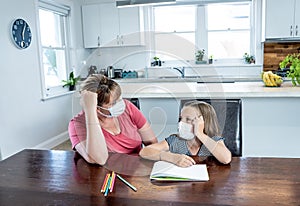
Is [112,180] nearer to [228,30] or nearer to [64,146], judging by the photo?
[64,146]

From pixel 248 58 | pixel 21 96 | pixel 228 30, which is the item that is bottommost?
pixel 21 96

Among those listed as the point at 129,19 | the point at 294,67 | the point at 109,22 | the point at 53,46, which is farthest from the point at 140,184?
the point at 109,22

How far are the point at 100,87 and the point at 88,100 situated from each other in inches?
3.3

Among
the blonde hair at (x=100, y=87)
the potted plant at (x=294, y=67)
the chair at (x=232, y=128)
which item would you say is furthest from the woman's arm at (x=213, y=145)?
the potted plant at (x=294, y=67)

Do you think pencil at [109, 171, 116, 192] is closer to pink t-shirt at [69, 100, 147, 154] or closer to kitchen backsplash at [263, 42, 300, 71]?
pink t-shirt at [69, 100, 147, 154]

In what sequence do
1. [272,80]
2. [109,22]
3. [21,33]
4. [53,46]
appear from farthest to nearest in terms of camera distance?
[109,22]
[53,46]
[21,33]
[272,80]

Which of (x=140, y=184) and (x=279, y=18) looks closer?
(x=140, y=184)

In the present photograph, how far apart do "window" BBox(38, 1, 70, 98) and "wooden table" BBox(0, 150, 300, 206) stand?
8.85 feet

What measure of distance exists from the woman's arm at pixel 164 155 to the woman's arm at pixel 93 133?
192mm

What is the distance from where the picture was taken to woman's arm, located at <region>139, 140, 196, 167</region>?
1222 millimetres

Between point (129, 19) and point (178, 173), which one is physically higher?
point (129, 19)

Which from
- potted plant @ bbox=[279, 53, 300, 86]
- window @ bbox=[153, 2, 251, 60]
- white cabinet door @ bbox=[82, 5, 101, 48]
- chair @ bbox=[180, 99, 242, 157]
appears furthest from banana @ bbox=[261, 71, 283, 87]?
white cabinet door @ bbox=[82, 5, 101, 48]

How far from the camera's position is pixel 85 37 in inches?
183

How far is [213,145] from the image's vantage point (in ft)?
4.25
